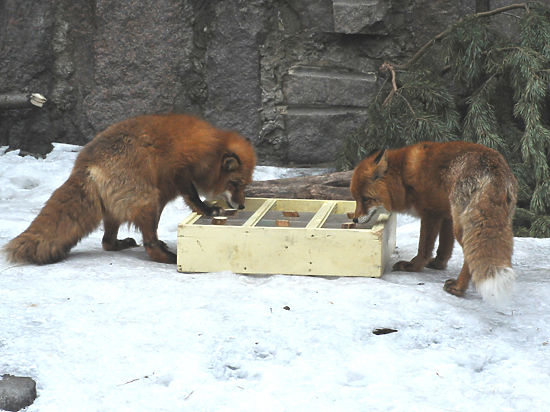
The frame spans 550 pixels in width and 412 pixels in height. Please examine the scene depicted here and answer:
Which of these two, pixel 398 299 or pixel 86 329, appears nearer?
pixel 86 329

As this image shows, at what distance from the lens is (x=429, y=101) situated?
632 centimetres

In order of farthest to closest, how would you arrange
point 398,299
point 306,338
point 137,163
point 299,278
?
point 137,163, point 299,278, point 398,299, point 306,338

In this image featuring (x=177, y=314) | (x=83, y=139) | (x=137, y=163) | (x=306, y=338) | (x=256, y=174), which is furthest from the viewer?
(x=83, y=139)

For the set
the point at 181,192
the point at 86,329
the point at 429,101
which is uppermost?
the point at 429,101

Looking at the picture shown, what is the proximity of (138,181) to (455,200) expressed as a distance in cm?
205

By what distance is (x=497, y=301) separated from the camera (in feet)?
11.4

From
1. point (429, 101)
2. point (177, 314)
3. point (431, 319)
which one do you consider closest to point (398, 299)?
point (431, 319)

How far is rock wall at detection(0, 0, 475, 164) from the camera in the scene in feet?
23.2

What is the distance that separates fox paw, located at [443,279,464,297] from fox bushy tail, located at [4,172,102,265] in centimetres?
230

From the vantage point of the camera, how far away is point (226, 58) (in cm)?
716

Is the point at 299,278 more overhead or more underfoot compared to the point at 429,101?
more underfoot

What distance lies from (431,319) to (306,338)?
70 cm

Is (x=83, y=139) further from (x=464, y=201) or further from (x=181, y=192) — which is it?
(x=464, y=201)

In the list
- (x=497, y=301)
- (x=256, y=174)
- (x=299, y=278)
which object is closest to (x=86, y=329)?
(x=299, y=278)
